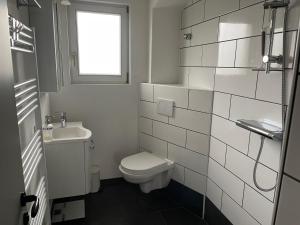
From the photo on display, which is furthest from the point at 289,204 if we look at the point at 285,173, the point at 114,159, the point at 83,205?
the point at 114,159

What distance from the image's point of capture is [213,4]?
1814 mm

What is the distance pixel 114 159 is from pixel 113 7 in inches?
66.0

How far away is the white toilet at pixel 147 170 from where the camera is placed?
2055mm

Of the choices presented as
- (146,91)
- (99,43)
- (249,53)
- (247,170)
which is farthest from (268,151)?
(99,43)

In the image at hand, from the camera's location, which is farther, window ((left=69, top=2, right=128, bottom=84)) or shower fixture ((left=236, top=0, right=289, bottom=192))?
window ((left=69, top=2, right=128, bottom=84))

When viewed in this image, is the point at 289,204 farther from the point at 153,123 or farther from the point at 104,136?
the point at 104,136

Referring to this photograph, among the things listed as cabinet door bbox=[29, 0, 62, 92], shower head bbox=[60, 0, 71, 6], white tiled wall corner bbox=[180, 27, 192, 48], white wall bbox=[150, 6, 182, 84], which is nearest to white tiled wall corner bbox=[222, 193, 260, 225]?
white wall bbox=[150, 6, 182, 84]

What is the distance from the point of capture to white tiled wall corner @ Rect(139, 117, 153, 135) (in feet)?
8.05

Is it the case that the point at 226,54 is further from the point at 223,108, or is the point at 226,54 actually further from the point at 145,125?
the point at 145,125

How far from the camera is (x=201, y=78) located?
2.05 meters

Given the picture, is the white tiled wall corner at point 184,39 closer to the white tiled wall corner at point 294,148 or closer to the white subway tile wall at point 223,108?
the white subway tile wall at point 223,108

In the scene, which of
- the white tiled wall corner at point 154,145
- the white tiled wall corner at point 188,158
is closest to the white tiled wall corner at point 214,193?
the white tiled wall corner at point 188,158

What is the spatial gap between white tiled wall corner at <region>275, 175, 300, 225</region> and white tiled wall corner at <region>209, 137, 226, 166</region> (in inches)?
48.4

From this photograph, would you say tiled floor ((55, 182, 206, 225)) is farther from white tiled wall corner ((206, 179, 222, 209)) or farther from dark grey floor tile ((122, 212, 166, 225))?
white tiled wall corner ((206, 179, 222, 209))
